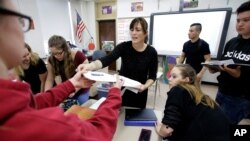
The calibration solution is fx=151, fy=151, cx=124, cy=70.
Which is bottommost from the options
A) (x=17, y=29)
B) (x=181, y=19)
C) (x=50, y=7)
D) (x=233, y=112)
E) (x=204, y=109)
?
(x=233, y=112)

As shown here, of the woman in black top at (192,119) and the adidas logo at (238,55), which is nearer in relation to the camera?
the woman in black top at (192,119)

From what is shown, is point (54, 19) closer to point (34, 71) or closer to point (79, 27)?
point (79, 27)

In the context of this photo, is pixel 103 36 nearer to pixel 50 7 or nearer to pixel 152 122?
pixel 50 7

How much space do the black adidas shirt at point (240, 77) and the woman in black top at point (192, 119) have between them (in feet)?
1.74

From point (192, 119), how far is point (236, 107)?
74 centimetres

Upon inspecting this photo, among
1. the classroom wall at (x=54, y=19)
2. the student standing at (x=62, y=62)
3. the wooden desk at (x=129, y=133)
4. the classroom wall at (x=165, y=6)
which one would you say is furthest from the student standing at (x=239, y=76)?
the classroom wall at (x=54, y=19)

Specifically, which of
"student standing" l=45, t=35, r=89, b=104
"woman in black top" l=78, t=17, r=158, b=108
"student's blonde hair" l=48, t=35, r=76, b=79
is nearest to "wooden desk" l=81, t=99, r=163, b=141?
"woman in black top" l=78, t=17, r=158, b=108

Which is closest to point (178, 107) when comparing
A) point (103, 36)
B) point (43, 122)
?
point (43, 122)

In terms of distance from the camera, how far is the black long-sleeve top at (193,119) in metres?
0.98

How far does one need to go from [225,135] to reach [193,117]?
0.76 feet

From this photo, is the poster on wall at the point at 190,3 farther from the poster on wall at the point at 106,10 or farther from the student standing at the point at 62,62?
the student standing at the point at 62,62

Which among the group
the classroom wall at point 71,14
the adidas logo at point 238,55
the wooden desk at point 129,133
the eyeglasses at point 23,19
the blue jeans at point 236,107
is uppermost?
the classroom wall at point 71,14

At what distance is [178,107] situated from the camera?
39.8 inches

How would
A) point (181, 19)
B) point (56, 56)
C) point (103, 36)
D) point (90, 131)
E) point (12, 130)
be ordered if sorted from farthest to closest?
point (103, 36) < point (181, 19) < point (56, 56) < point (90, 131) < point (12, 130)
